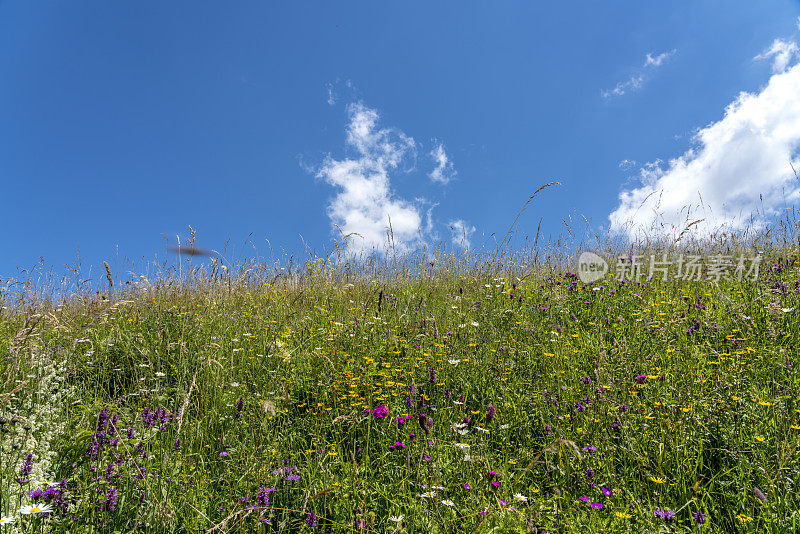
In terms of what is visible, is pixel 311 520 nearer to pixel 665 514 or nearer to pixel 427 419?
pixel 427 419

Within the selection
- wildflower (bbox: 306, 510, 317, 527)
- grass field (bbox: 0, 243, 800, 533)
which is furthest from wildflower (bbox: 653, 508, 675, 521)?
wildflower (bbox: 306, 510, 317, 527)

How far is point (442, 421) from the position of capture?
2879 mm

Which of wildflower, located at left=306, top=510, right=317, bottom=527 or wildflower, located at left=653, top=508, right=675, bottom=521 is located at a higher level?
wildflower, located at left=306, top=510, right=317, bottom=527

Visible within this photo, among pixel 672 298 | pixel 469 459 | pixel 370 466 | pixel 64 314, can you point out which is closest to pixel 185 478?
pixel 370 466

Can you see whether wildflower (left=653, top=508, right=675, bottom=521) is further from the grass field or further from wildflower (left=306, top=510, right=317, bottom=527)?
wildflower (left=306, top=510, right=317, bottom=527)

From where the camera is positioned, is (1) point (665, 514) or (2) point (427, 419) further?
(2) point (427, 419)

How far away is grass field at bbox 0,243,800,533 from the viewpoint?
6.71 feet

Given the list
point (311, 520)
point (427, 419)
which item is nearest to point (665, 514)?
point (427, 419)

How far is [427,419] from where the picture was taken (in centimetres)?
226

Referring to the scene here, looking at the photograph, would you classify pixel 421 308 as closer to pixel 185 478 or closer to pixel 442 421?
pixel 442 421

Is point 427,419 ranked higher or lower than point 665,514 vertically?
higher

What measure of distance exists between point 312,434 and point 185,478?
776mm

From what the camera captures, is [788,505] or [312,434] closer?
[788,505]

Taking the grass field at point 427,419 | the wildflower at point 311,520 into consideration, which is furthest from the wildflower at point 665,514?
the wildflower at point 311,520
